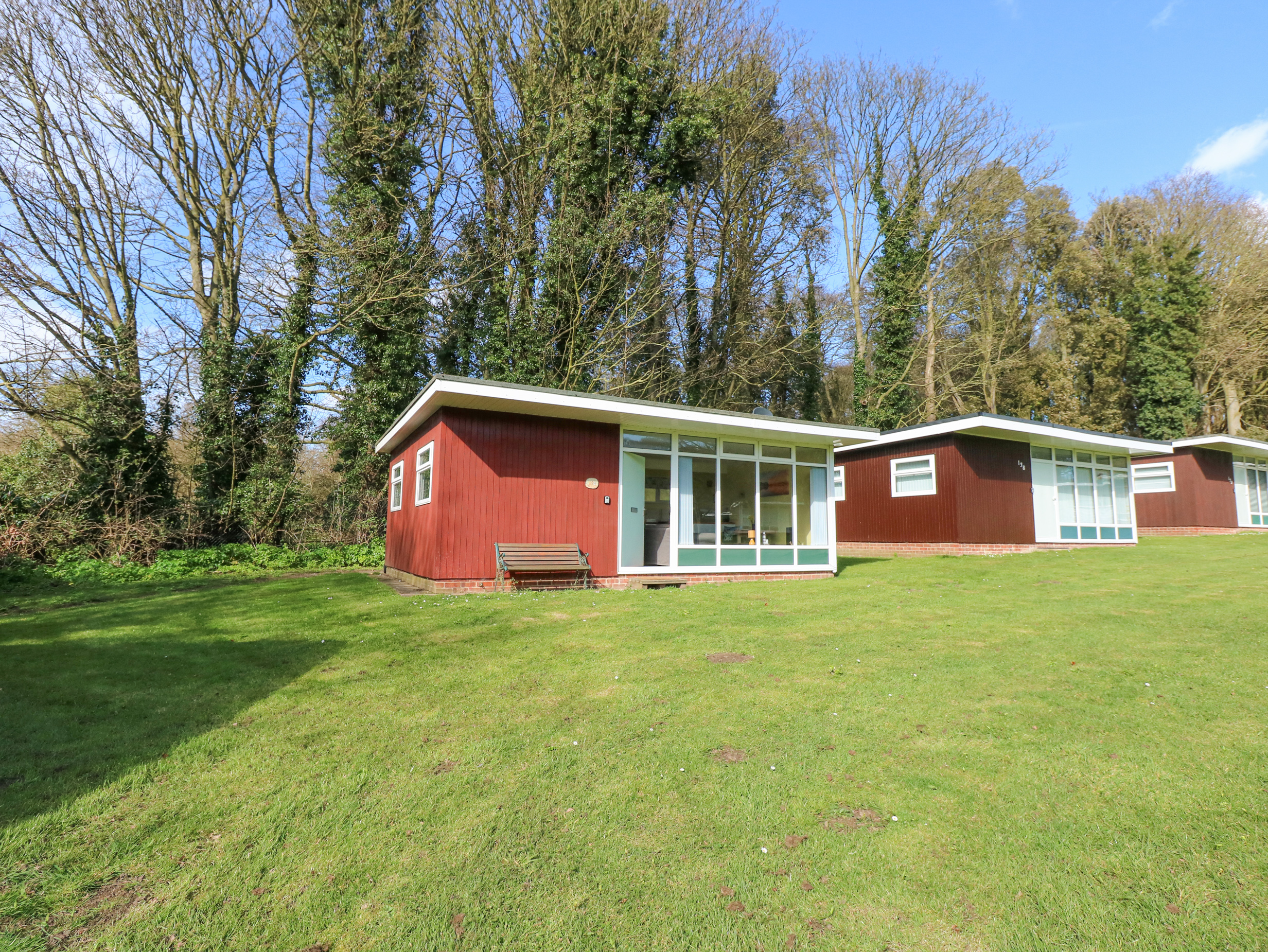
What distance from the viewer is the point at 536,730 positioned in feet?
12.5

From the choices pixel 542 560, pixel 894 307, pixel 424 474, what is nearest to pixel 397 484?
pixel 424 474

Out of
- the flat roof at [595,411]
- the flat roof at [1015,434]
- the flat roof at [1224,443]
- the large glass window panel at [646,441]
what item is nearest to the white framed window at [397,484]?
the flat roof at [595,411]

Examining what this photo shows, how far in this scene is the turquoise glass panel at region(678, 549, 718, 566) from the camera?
11.0 metres

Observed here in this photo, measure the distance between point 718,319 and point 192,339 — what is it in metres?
15.2

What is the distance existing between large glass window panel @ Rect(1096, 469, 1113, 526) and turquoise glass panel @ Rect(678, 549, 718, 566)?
13527 millimetres

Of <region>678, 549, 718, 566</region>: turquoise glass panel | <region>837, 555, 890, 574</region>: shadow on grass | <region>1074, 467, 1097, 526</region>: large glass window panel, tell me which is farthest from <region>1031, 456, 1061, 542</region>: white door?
<region>678, 549, 718, 566</region>: turquoise glass panel

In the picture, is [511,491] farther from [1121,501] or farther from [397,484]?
[1121,501]

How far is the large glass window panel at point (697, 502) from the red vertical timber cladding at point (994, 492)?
7303 millimetres

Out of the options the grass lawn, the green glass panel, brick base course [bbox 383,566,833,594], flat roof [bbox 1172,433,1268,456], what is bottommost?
the grass lawn

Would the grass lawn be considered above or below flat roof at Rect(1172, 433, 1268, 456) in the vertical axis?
below

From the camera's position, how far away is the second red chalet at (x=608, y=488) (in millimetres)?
9562

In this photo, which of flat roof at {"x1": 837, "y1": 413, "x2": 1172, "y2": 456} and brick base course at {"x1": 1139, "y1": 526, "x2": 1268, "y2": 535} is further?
brick base course at {"x1": 1139, "y1": 526, "x2": 1268, "y2": 535}

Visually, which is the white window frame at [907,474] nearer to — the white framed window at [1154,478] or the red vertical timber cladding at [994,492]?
the red vertical timber cladding at [994,492]

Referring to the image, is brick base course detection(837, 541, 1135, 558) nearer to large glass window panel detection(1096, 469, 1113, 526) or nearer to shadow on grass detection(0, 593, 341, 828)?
large glass window panel detection(1096, 469, 1113, 526)
